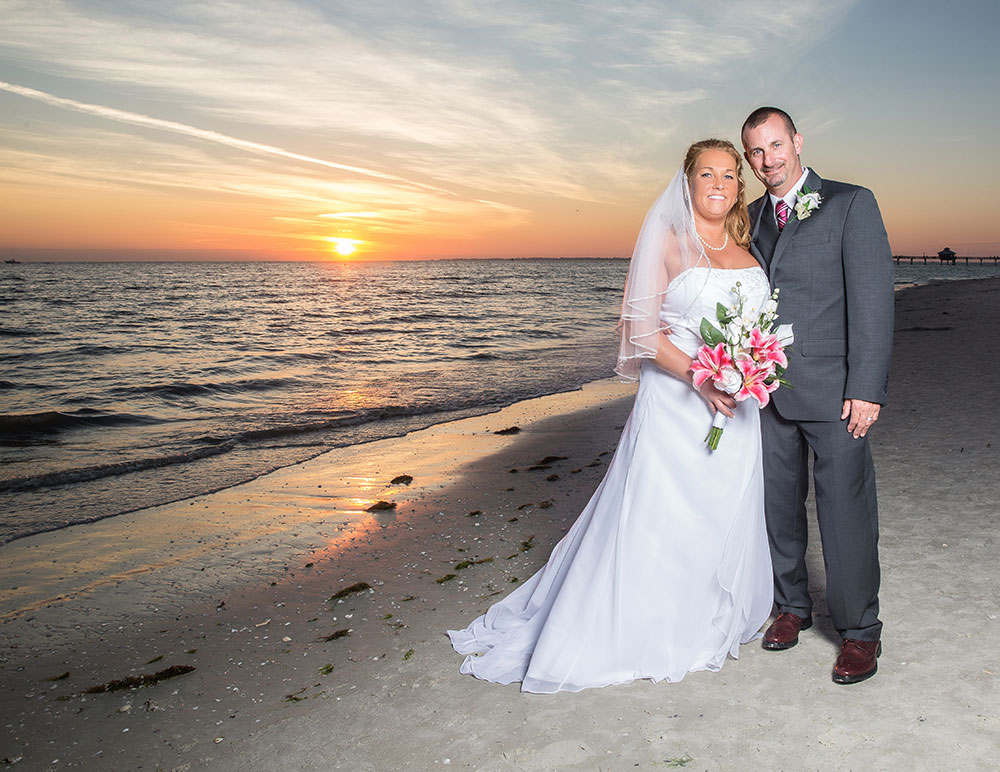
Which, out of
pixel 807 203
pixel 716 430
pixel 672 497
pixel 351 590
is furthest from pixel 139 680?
pixel 807 203

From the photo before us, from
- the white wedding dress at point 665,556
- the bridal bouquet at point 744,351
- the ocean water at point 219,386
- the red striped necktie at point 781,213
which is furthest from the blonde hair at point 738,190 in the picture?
the ocean water at point 219,386

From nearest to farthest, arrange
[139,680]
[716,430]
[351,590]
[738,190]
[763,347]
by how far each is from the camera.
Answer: [763,347]
[716,430]
[738,190]
[139,680]
[351,590]

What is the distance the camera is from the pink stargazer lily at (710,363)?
3.11 metres

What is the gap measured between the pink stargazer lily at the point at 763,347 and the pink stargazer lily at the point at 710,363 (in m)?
0.11

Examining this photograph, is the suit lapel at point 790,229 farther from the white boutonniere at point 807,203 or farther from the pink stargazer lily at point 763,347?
the pink stargazer lily at point 763,347

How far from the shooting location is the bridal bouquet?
307 centimetres

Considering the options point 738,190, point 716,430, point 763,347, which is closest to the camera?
point 763,347

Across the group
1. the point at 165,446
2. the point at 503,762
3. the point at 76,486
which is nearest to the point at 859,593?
the point at 503,762

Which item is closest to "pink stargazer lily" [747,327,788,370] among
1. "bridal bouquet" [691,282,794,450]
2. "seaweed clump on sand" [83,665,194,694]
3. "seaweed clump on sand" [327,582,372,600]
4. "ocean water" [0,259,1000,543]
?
"bridal bouquet" [691,282,794,450]

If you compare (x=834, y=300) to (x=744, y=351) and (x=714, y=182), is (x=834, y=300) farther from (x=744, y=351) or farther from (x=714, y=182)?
(x=714, y=182)

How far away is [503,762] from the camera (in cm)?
289

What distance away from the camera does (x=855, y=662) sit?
10.9ft

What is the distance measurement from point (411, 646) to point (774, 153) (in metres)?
3.21

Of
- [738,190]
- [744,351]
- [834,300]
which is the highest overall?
[738,190]
